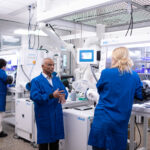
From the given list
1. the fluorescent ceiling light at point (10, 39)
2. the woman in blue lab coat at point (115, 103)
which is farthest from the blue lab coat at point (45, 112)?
the fluorescent ceiling light at point (10, 39)

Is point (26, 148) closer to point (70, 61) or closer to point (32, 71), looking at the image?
point (32, 71)

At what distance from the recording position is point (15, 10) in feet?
18.1

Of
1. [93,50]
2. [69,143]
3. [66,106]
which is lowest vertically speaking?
[69,143]

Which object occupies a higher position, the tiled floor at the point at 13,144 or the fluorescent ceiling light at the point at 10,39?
the fluorescent ceiling light at the point at 10,39

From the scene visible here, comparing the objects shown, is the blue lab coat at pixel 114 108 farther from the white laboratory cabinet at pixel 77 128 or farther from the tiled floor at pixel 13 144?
the tiled floor at pixel 13 144

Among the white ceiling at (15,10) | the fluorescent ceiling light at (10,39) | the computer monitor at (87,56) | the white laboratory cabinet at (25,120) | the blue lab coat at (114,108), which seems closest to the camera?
the blue lab coat at (114,108)

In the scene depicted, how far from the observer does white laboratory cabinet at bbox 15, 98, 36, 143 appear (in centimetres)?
339

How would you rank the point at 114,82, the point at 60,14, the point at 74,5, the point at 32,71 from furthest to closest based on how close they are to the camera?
1. the point at 32,71
2. the point at 60,14
3. the point at 74,5
4. the point at 114,82

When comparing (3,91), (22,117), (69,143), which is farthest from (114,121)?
(3,91)

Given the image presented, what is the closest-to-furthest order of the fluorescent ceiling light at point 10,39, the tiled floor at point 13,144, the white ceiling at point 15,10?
the tiled floor at point 13,144
the white ceiling at point 15,10
the fluorescent ceiling light at point 10,39

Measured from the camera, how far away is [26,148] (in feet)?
10.7

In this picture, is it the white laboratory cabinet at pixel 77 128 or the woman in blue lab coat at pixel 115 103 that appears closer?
the woman in blue lab coat at pixel 115 103

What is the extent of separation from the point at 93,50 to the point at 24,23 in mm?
4768

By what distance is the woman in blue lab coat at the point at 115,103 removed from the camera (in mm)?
1802
